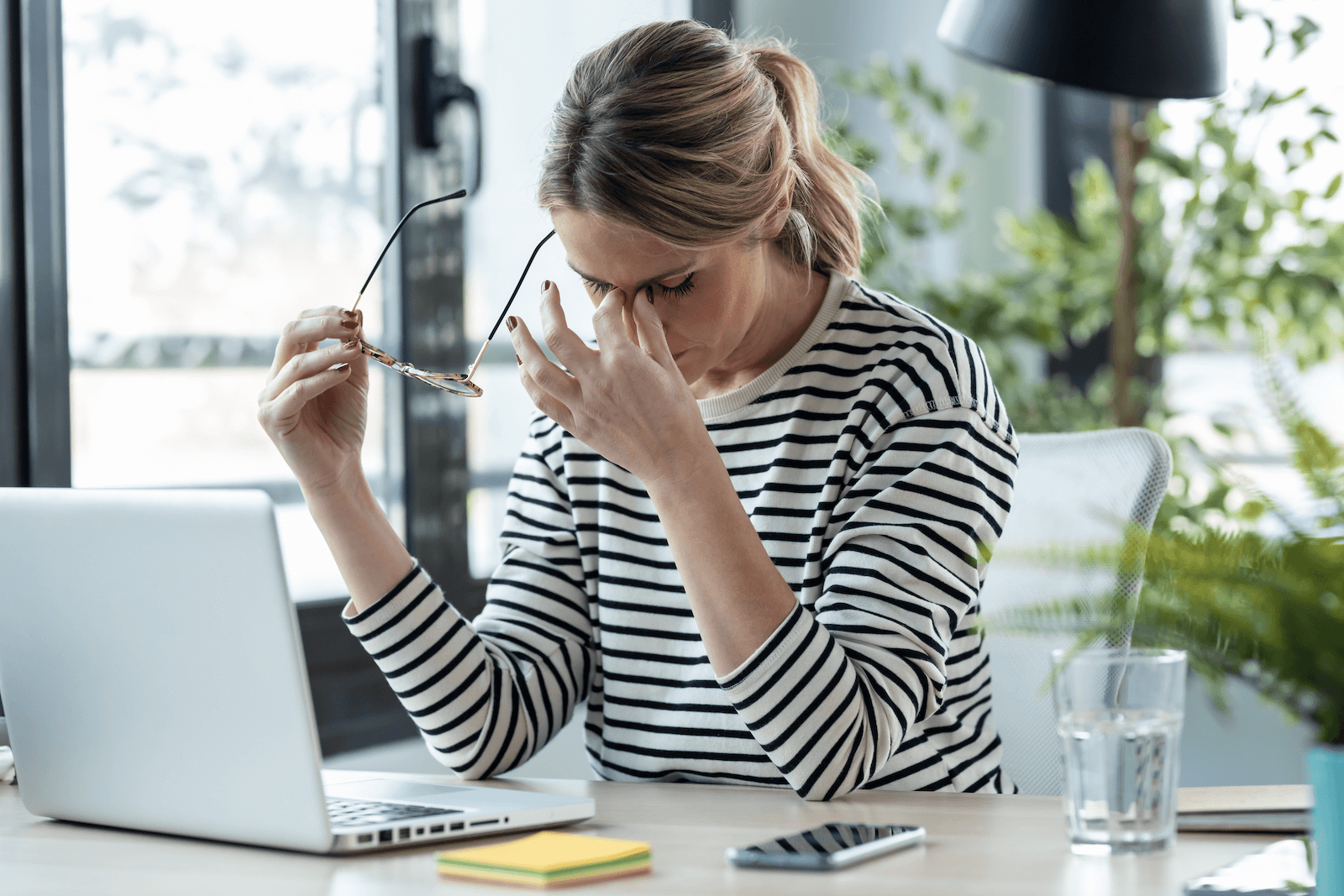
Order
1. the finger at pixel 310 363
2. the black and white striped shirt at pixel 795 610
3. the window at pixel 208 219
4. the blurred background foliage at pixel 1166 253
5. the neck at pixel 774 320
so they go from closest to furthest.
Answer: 1. the black and white striped shirt at pixel 795 610
2. the finger at pixel 310 363
3. the neck at pixel 774 320
4. the window at pixel 208 219
5. the blurred background foliage at pixel 1166 253

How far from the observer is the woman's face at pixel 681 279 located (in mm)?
1080

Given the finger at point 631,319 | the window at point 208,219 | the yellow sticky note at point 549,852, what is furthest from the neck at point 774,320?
the window at point 208,219

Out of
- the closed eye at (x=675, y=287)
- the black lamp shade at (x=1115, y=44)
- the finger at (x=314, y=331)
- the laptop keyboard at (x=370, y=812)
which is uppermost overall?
the black lamp shade at (x=1115, y=44)

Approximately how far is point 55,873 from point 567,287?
1681mm

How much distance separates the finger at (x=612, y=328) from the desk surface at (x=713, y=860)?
332 mm

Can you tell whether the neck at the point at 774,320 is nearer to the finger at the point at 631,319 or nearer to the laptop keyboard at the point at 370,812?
the finger at the point at 631,319

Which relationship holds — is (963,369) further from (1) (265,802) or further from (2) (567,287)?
(2) (567,287)

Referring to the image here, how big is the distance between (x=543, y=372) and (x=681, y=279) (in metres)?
0.15

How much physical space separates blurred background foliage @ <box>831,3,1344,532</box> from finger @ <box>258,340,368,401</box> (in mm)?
1163

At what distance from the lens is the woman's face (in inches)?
42.5

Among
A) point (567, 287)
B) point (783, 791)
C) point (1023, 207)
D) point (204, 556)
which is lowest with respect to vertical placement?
point (783, 791)

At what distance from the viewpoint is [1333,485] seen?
49 centimetres

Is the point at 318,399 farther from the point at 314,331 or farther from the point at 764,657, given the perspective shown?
the point at 764,657

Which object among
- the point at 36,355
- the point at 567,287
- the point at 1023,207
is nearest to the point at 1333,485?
the point at 36,355
